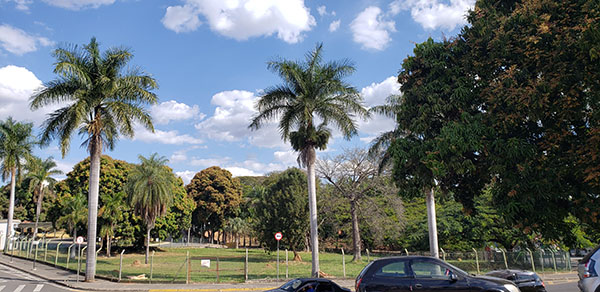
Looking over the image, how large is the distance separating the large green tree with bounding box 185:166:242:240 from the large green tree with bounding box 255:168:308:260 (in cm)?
2505

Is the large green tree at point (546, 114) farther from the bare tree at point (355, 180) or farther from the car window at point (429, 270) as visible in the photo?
the bare tree at point (355, 180)

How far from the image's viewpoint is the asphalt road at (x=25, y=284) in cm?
1644

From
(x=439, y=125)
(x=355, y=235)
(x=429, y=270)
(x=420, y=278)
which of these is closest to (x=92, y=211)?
(x=439, y=125)

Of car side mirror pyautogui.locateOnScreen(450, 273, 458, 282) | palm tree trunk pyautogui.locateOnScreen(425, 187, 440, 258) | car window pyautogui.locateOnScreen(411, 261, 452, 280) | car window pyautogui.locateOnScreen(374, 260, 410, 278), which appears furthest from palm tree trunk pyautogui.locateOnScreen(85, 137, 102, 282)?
palm tree trunk pyautogui.locateOnScreen(425, 187, 440, 258)

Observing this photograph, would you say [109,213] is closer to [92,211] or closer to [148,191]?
[148,191]

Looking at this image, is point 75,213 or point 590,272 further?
point 75,213

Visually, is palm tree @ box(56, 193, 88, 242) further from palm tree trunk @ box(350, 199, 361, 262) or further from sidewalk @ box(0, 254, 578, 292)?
palm tree trunk @ box(350, 199, 361, 262)

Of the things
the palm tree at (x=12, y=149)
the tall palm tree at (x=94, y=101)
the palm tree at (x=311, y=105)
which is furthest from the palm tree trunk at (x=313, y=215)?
the palm tree at (x=12, y=149)

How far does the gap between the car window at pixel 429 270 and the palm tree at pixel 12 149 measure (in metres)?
47.9

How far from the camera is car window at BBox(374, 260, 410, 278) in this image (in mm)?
8242

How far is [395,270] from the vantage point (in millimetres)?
8328

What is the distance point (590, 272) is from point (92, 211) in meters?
21.1

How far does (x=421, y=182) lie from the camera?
13703mm

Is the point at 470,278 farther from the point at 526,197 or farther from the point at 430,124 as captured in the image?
the point at 430,124
